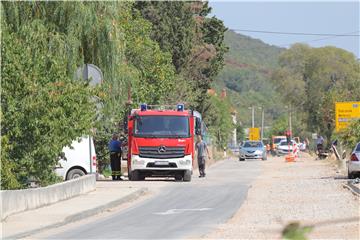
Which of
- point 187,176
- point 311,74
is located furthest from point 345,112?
point 311,74

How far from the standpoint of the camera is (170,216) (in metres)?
17.7

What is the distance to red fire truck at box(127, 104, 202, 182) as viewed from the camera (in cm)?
3164

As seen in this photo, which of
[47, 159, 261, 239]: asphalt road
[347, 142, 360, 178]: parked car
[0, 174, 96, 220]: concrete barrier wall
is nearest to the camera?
[47, 159, 261, 239]: asphalt road

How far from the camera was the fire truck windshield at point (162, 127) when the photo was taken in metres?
31.6

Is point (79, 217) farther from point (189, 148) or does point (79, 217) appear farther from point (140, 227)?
point (189, 148)

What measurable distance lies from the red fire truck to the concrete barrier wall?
7.05 m

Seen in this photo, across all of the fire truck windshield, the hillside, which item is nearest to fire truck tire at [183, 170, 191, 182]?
the fire truck windshield

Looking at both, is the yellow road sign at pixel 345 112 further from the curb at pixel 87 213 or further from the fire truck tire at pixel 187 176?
the curb at pixel 87 213

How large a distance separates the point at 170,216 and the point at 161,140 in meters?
14.0

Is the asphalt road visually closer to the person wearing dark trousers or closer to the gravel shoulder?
the gravel shoulder

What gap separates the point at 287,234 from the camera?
1.98m

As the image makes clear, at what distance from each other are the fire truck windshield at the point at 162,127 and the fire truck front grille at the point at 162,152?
1.49 ft

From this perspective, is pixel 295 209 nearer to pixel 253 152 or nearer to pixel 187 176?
pixel 187 176

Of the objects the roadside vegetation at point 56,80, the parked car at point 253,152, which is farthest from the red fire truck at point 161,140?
the parked car at point 253,152
